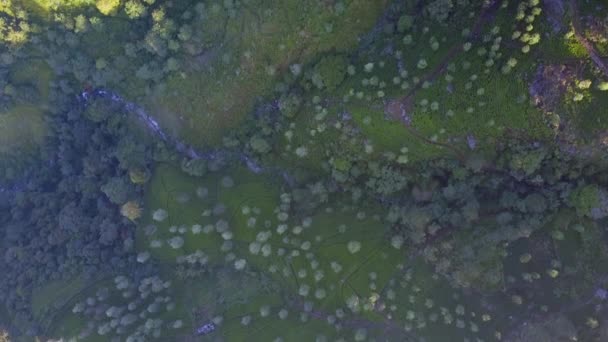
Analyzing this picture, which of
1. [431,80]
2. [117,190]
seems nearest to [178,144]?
[117,190]

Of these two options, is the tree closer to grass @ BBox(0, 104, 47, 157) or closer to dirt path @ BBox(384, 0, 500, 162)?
grass @ BBox(0, 104, 47, 157)

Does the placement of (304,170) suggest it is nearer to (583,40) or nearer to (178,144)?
(178,144)

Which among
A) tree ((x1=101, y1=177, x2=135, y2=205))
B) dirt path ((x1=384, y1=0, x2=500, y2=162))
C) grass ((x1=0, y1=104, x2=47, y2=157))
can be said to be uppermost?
dirt path ((x1=384, y1=0, x2=500, y2=162))

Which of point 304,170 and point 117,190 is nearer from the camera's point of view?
point 304,170

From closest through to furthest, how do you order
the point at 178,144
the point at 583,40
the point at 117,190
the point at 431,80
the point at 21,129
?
1. the point at 583,40
2. the point at 431,80
3. the point at 117,190
4. the point at 178,144
5. the point at 21,129

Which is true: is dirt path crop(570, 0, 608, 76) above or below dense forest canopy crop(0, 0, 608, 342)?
above

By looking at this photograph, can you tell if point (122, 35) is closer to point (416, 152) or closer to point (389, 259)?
point (416, 152)

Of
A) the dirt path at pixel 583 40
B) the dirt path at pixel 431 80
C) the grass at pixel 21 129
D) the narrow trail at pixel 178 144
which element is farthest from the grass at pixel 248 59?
the dirt path at pixel 583 40

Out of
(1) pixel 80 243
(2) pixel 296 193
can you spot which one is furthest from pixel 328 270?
(1) pixel 80 243

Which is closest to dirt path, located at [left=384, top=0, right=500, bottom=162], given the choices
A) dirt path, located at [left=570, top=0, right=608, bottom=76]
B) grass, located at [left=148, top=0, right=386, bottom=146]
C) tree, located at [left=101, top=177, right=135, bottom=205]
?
dirt path, located at [left=570, top=0, right=608, bottom=76]
